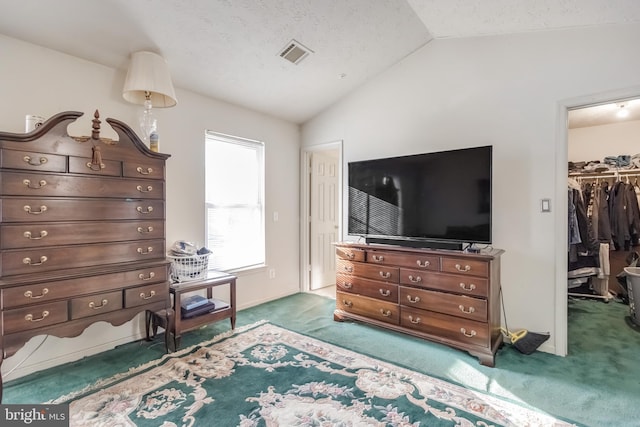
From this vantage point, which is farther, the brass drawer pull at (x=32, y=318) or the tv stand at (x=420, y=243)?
the tv stand at (x=420, y=243)

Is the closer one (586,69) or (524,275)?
(586,69)

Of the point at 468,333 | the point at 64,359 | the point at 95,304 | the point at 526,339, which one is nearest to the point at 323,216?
the point at 468,333

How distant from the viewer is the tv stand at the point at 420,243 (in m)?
2.71

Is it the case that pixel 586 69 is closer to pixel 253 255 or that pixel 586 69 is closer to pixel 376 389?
pixel 376 389

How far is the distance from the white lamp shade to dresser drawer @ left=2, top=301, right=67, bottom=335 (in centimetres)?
163

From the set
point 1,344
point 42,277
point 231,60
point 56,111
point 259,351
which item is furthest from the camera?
point 231,60

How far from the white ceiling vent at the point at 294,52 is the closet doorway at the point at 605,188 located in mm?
3314

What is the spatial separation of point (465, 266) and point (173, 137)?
2.84 metres

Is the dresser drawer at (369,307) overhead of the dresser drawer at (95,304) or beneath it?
beneath

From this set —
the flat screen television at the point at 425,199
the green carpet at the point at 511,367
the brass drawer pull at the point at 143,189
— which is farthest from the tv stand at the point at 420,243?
the brass drawer pull at the point at 143,189

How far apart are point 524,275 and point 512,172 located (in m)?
0.89

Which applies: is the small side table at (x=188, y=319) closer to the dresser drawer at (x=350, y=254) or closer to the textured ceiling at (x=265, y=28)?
the dresser drawer at (x=350, y=254)

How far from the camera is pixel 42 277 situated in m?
1.96

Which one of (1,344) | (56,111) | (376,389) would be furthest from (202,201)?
(376,389)
